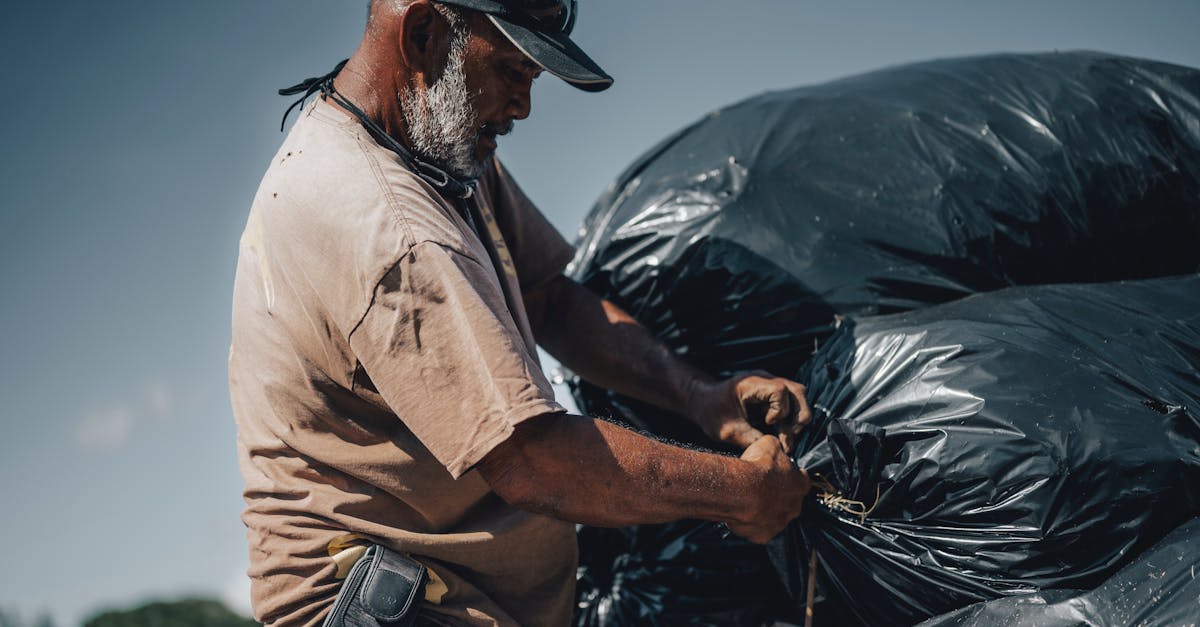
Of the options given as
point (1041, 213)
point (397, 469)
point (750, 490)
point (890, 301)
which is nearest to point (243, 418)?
point (397, 469)

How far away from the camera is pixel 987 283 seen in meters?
1.93

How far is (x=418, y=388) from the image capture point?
1.35 m

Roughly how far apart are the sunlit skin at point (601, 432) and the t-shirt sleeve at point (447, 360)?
5cm

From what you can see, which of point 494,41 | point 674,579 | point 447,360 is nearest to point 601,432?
point 447,360

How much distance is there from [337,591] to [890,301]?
3.66 ft

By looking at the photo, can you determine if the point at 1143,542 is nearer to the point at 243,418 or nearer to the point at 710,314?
the point at 710,314

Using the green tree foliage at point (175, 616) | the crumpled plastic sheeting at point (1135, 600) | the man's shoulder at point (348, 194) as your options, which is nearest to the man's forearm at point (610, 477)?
the man's shoulder at point (348, 194)

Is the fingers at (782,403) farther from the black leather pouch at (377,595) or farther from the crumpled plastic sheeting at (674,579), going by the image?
the black leather pouch at (377,595)

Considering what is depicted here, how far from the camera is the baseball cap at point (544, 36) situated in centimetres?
151

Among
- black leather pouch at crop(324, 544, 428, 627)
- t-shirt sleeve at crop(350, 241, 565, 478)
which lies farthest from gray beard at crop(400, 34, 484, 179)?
black leather pouch at crop(324, 544, 428, 627)

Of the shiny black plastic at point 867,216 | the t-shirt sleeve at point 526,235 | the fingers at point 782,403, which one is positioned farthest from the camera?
the t-shirt sleeve at point 526,235

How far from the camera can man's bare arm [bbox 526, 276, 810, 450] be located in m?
1.79

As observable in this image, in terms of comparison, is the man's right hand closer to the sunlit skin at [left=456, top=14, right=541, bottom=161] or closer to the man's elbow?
the man's elbow

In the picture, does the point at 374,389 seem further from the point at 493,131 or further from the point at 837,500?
the point at 837,500
